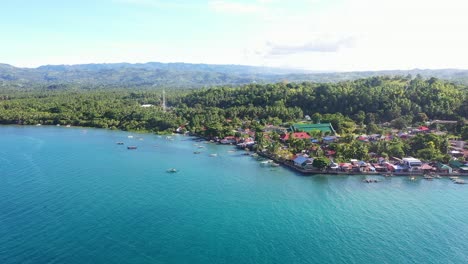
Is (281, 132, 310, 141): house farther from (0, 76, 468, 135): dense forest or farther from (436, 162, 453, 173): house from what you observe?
(436, 162, 453, 173): house

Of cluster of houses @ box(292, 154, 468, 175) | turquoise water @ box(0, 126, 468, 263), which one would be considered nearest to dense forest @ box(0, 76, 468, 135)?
cluster of houses @ box(292, 154, 468, 175)

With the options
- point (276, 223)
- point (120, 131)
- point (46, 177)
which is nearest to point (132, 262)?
point (276, 223)

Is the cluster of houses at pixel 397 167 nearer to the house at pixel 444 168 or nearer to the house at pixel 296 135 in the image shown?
the house at pixel 444 168

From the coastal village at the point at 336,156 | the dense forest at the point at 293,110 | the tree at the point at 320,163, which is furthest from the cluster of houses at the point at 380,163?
the dense forest at the point at 293,110

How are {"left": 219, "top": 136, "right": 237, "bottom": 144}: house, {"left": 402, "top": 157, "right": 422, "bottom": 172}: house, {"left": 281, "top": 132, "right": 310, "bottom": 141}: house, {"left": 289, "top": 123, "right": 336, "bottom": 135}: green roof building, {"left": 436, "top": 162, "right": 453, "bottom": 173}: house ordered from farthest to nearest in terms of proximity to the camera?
{"left": 289, "top": 123, "right": 336, "bottom": 135}: green roof building < {"left": 219, "top": 136, "right": 237, "bottom": 144}: house < {"left": 281, "top": 132, "right": 310, "bottom": 141}: house < {"left": 402, "top": 157, "right": 422, "bottom": 172}: house < {"left": 436, "top": 162, "right": 453, "bottom": 173}: house

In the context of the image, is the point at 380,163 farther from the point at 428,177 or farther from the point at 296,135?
the point at 296,135

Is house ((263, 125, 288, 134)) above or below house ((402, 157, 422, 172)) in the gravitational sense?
above

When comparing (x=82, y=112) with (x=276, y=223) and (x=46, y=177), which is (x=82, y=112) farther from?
(x=276, y=223)
